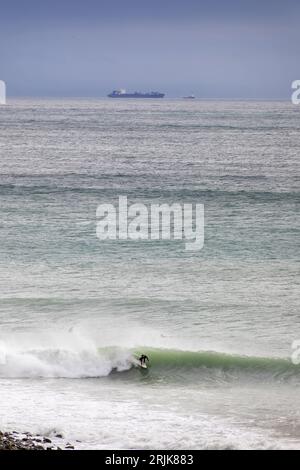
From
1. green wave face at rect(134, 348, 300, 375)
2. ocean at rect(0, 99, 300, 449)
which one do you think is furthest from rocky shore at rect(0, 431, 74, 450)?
green wave face at rect(134, 348, 300, 375)

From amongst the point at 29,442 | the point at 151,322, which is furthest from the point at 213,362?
the point at 29,442

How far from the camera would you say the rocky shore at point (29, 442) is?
1730 centimetres

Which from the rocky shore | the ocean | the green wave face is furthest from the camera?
the green wave face

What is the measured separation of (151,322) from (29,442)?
10.5 m

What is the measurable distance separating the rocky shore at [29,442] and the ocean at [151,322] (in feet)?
1.02

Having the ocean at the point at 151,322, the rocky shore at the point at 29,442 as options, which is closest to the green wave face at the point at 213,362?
the ocean at the point at 151,322

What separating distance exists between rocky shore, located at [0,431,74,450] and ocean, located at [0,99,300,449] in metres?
0.31

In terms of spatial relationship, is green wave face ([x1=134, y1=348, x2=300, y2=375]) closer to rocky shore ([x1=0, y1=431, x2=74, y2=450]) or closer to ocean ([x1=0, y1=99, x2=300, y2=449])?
ocean ([x1=0, y1=99, x2=300, y2=449])

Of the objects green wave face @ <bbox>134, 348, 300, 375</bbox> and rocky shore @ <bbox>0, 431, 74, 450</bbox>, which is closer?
rocky shore @ <bbox>0, 431, 74, 450</bbox>

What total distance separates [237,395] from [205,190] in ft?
111

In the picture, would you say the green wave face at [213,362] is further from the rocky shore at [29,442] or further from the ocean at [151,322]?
the rocky shore at [29,442]

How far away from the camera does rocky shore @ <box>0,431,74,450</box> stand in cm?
1730
